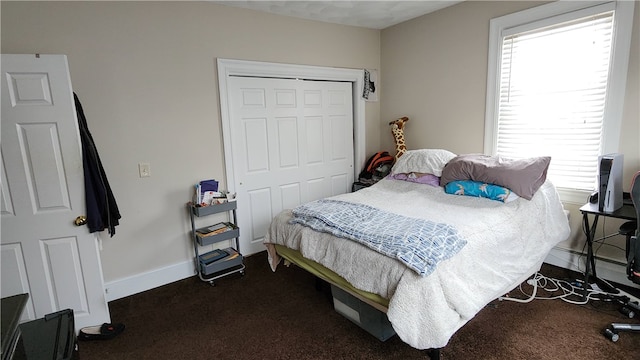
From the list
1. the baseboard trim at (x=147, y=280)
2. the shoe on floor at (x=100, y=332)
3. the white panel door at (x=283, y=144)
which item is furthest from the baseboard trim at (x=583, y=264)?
the shoe on floor at (x=100, y=332)

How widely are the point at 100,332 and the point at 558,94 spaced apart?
3.95 metres

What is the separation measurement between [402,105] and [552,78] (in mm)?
1578

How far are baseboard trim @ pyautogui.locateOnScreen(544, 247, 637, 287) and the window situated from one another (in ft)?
1.66

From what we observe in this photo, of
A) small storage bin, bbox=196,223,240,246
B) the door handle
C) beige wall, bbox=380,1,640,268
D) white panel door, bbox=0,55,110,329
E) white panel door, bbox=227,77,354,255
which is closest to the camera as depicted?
white panel door, bbox=0,55,110,329

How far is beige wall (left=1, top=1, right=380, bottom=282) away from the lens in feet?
7.95

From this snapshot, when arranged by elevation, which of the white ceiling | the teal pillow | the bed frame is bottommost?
the bed frame

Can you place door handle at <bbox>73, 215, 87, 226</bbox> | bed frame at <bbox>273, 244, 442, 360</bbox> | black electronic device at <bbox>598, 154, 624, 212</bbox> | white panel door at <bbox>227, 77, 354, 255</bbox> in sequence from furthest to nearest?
white panel door at <bbox>227, 77, 354, 255</bbox>
black electronic device at <bbox>598, 154, 624, 212</bbox>
door handle at <bbox>73, 215, 87, 226</bbox>
bed frame at <bbox>273, 244, 442, 360</bbox>

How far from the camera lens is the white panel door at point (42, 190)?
1.94 metres

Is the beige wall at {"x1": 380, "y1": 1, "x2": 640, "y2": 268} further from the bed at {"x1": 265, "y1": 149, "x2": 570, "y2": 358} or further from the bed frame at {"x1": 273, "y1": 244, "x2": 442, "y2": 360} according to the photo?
the bed frame at {"x1": 273, "y1": 244, "x2": 442, "y2": 360}

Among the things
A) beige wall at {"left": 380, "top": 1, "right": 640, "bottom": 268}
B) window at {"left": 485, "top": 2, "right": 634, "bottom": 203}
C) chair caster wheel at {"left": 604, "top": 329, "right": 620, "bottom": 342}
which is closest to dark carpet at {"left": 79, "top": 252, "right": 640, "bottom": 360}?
chair caster wheel at {"left": 604, "top": 329, "right": 620, "bottom": 342}

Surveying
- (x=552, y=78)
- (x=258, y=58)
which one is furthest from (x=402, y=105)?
(x=258, y=58)

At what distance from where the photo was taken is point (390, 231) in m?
1.95

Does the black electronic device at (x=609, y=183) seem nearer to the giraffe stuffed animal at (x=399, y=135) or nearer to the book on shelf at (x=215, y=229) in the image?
the giraffe stuffed animal at (x=399, y=135)

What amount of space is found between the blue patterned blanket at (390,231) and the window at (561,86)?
5.27 feet
